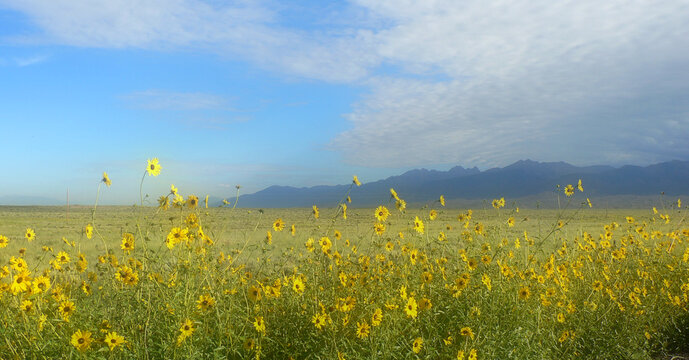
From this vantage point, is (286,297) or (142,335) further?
(286,297)

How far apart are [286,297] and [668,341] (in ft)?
14.6

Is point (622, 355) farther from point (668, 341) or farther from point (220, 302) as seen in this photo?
point (220, 302)

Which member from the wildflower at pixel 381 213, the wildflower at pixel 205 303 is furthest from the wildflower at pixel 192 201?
the wildflower at pixel 381 213

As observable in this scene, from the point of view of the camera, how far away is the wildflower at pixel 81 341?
301cm

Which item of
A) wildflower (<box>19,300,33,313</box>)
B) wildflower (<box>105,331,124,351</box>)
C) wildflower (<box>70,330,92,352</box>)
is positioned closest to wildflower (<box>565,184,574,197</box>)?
wildflower (<box>105,331,124,351</box>)

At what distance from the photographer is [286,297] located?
176 inches

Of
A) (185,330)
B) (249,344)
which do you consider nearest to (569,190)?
(249,344)

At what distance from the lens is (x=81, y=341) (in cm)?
308

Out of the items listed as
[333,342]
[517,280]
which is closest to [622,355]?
[517,280]

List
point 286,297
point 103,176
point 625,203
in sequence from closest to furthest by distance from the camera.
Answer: point 103,176
point 286,297
point 625,203

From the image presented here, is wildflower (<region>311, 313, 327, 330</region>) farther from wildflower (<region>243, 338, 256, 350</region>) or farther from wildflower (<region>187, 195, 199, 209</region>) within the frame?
wildflower (<region>187, 195, 199, 209</region>)

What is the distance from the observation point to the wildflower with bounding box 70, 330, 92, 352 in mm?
3014

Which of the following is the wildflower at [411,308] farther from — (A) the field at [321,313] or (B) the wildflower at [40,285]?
(B) the wildflower at [40,285]

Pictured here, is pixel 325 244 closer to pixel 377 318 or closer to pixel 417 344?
pixel 377 318
